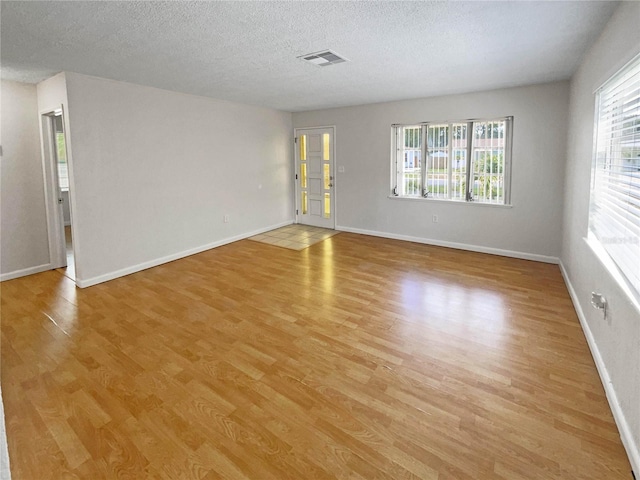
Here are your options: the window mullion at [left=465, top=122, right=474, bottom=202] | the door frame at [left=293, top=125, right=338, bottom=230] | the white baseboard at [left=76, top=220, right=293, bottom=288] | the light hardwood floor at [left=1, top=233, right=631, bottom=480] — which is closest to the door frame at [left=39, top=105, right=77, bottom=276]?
the light hardwood floor at [left=1, top=233, right=631, bottom=480]

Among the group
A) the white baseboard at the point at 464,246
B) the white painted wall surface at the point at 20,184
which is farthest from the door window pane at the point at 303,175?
the white painted wall surface at the point at 20,184

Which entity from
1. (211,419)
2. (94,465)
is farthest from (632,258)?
(94,465)

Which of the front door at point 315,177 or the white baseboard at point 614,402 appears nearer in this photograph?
the white baseboard at point 614,402

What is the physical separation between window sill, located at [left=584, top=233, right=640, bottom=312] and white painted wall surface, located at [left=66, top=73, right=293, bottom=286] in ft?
16.1

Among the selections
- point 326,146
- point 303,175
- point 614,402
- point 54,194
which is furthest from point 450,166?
point 54,194

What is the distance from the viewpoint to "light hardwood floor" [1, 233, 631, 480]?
1712 millimetres

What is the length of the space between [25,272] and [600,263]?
240 inches

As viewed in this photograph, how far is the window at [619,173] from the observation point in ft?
6.48

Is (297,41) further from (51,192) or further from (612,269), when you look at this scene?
(51,192)

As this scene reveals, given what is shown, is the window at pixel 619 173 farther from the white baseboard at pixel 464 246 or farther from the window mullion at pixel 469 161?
the window mullion at pixel 469 161

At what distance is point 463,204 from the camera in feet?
17.9

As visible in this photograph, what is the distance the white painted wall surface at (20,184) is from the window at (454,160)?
518cm

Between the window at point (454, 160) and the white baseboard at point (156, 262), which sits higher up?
the window at point (454, 160)

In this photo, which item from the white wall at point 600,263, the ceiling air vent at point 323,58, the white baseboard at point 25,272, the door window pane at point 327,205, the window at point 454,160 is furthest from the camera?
the door window pane at point 327,205
